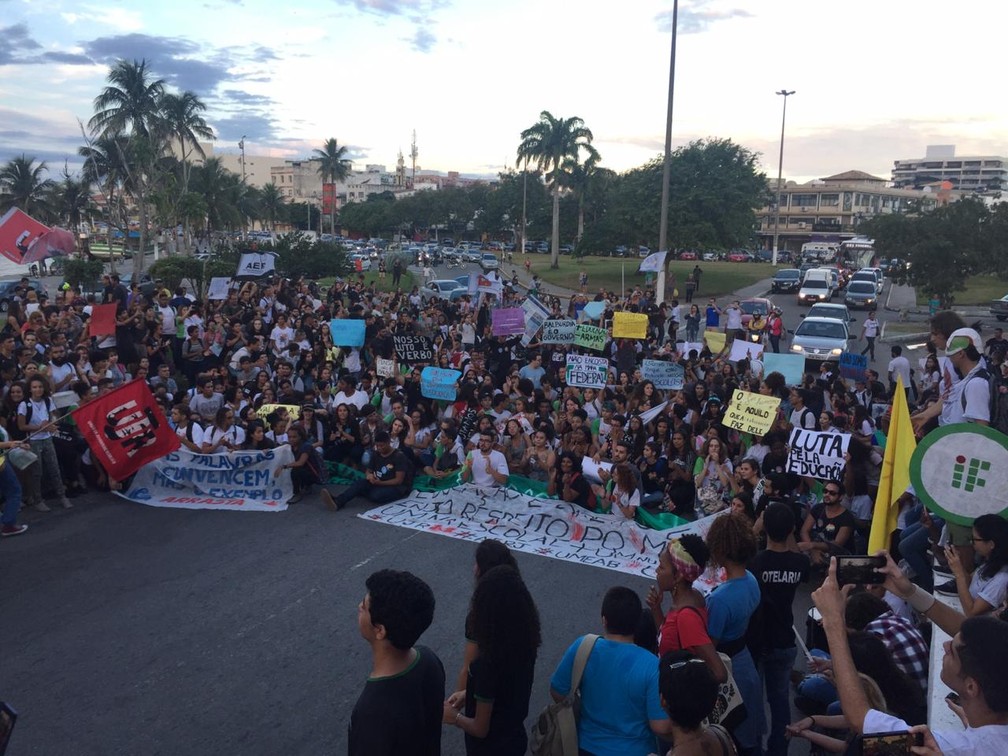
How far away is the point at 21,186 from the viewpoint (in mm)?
73312

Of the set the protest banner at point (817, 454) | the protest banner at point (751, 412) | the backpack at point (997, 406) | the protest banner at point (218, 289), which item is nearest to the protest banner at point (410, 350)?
the protest banner at point (751, 412)

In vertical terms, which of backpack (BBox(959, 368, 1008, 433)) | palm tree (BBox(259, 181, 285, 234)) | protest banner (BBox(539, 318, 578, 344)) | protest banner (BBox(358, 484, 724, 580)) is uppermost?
palm tree (BBox(259, 181, 285, 234))

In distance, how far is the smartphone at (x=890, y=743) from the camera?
2.59m

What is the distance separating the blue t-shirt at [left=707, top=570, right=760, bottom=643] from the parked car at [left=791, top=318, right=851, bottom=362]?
732 inches

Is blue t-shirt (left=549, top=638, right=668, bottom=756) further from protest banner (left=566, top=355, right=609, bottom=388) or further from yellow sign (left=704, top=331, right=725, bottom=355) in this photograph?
yellow sign (left=704, top=331, right=725, bottom=355)

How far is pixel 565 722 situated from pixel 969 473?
9.95 feet

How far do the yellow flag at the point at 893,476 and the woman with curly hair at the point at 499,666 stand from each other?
2.25 metres

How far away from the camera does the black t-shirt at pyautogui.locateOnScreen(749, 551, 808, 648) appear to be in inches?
192

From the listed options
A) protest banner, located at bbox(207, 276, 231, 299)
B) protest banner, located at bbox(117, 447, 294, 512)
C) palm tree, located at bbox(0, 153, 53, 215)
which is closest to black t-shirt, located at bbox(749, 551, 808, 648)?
protest banner, located at bbox(117, 447, 294, 512)

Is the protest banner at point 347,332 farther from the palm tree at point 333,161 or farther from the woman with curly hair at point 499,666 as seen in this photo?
the palm tree at point 333,161

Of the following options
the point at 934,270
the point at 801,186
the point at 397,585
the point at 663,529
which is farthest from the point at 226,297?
the point at 801,186

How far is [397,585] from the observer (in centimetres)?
328

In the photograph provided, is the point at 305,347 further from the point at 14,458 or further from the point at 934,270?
the point at 934,270

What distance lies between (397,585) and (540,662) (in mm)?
3709
